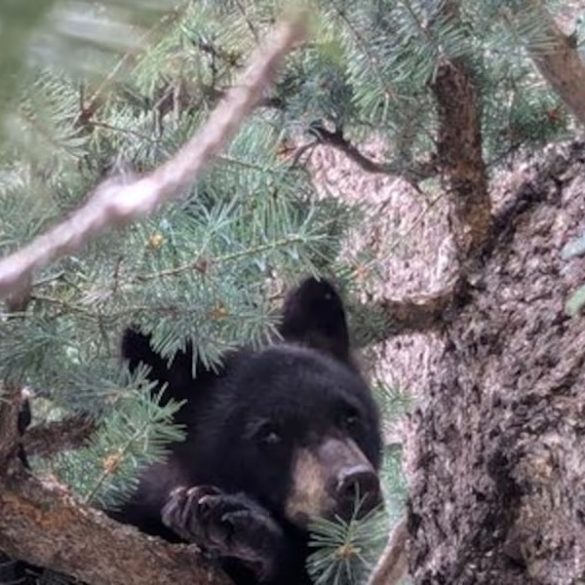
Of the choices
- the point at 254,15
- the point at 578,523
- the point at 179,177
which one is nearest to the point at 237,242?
the point at 254,15

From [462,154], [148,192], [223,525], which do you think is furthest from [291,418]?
[148,192]

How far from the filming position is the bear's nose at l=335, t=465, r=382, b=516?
1803 millimetres

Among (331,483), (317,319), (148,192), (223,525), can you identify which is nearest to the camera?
(148,192)

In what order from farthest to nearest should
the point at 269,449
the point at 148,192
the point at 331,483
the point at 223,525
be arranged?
the point at 269,449 → the point at 331,483 → the point at 223,525 → the point at 148,192

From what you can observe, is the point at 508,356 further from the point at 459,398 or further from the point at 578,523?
the point at 578,523

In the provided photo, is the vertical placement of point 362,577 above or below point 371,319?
below

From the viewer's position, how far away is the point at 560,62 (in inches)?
64.0

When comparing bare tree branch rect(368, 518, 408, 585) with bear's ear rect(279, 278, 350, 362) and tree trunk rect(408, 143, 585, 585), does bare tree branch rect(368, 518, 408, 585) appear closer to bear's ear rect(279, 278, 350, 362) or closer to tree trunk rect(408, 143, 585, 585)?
tree trunk rect(408, 143, 585, 585)

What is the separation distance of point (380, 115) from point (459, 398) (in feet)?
1.49

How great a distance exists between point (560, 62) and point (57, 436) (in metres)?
0.84

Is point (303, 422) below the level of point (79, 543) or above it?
below

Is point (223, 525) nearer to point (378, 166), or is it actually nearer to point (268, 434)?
point (268, 434)

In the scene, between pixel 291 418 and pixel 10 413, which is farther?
pixel 291 418

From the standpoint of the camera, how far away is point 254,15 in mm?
1666
